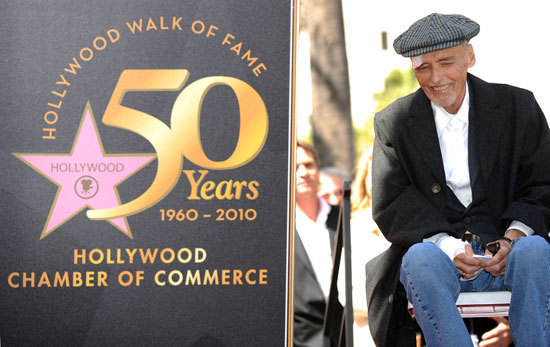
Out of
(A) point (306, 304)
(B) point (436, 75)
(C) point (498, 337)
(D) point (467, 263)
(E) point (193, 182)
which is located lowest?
(A) point (306, 304)

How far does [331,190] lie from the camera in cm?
542

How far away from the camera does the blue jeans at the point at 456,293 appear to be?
2910 millimetres

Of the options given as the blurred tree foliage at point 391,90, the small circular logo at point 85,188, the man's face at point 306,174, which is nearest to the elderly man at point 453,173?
the small circular logo at point 85,188

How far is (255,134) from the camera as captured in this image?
3408mm

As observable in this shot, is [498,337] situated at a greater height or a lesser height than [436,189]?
lesser

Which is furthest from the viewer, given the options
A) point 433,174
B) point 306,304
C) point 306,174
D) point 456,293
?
point 306,174

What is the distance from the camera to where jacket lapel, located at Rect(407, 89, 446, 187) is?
3343 mm

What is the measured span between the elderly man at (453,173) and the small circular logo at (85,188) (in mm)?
1122

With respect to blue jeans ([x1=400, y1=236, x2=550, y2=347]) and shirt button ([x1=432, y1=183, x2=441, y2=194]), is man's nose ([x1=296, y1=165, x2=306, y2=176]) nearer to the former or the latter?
shirt button ([x1=432, y1=183, x2=441, y2=194])

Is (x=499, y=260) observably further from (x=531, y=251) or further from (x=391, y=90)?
(x=391, y=90)

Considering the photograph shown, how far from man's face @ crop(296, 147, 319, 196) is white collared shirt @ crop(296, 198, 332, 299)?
13 cm

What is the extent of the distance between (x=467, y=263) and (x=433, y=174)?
16.5 inches

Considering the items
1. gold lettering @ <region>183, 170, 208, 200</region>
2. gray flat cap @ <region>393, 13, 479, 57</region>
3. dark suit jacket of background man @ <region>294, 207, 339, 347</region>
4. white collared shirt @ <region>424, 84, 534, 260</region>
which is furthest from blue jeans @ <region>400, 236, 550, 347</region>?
dark suit jacket of background man @ <region>294, 207, 339, 347</region>

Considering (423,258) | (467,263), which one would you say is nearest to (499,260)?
(467,263)
